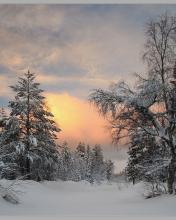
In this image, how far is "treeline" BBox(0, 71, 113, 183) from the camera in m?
9.02

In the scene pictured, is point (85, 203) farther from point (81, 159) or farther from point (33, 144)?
point (33, 144)

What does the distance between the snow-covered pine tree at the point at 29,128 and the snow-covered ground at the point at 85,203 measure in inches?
21.4

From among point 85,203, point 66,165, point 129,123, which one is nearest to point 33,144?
point 66,165

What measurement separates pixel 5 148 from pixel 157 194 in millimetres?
2727

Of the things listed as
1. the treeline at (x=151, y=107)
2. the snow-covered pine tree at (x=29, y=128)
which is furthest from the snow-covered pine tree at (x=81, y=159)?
the treeline at (x=151, y=107)

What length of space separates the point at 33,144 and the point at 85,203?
6.43 ft

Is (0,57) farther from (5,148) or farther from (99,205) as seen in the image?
(99,205)

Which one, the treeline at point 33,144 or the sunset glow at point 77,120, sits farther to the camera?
the treeline at point 33,144

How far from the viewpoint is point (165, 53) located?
9.62m

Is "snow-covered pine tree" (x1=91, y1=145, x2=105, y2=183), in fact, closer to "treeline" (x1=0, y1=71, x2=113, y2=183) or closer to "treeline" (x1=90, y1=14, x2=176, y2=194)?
"treeline" (x1=0, y1=71, x2=113, y2=183)

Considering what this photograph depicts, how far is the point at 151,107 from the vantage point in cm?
964

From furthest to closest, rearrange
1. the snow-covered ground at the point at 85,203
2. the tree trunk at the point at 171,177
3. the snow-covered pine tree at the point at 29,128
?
the tree trunk at the point at 171,177 → the snow-covered pine tree at the point at 29,128 → the snow-covered ground at the point at 85,203

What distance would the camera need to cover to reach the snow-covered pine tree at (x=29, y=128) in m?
9.20

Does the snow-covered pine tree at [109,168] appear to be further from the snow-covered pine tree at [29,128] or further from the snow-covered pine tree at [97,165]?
the snow-covered pine tree at [29,128]
